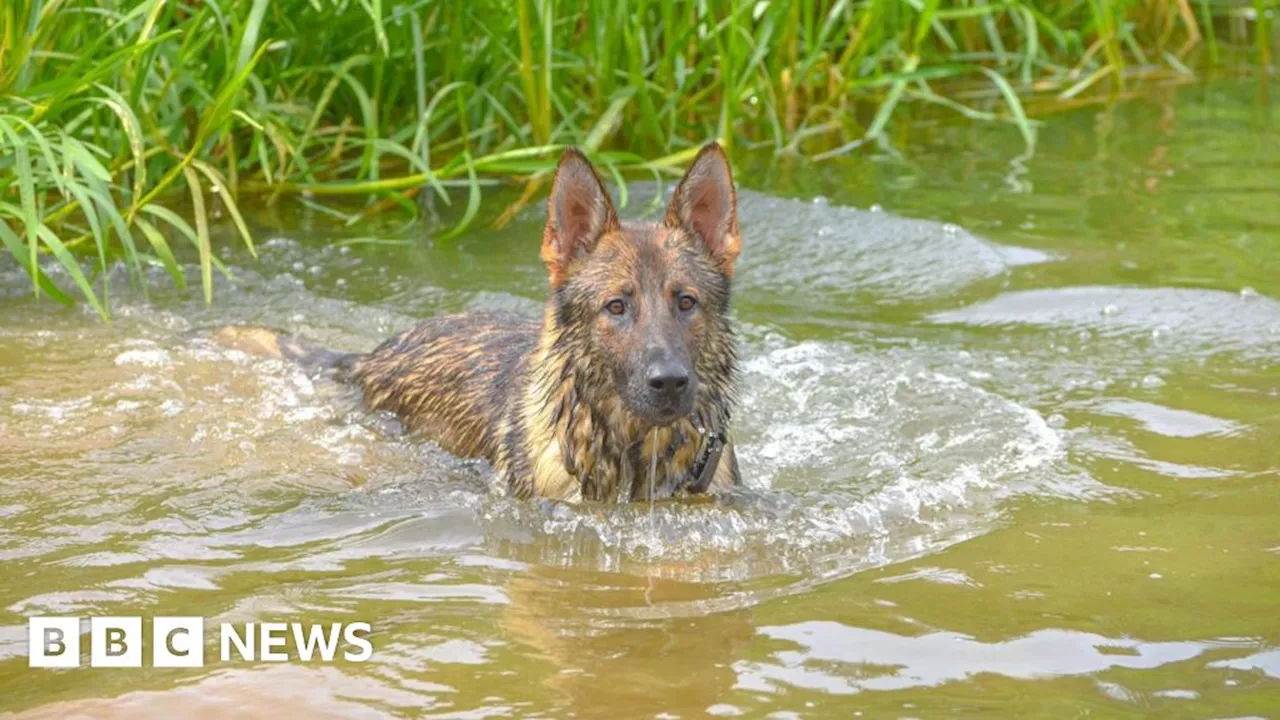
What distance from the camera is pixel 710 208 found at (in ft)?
19.5

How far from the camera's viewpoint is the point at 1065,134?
10906mm

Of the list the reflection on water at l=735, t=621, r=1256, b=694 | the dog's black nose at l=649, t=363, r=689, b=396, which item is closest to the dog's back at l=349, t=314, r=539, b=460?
the dog's black nose at l=649, t=363, r=689, b=396

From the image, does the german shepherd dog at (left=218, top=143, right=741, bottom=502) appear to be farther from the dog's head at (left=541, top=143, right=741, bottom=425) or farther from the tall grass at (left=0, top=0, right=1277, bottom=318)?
the tall grass at (left=0, top=0, right=1277, bottom=318)

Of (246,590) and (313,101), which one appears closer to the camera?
(246,590)

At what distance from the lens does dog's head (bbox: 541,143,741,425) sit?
18.1ft

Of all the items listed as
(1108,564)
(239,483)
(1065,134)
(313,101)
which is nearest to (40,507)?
(239,483)

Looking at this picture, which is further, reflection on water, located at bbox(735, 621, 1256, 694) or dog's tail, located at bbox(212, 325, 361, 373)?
dog's tail, located at bbox(212, 325, 361, 373)

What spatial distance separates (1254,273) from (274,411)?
4375 mm

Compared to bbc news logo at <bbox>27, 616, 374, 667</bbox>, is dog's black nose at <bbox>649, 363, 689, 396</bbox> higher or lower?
higher

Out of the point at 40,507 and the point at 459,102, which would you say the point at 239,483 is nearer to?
the point at 40,507

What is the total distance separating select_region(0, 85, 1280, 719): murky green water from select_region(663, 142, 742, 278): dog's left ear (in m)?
0.84

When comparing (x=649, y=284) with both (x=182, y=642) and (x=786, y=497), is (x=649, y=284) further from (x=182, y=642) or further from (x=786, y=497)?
(x=182, y=642)

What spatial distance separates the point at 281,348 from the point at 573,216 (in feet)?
6.49

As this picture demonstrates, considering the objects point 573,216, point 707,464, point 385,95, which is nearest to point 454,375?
point 573,216
